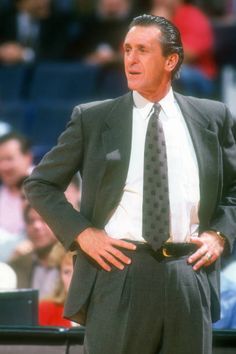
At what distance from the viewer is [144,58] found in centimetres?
315

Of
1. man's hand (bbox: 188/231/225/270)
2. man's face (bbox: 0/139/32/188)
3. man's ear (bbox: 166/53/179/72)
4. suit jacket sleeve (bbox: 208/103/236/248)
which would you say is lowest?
man's face (bbox: 0/139/32/188)

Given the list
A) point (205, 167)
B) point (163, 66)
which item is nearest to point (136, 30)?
point (163, 66)

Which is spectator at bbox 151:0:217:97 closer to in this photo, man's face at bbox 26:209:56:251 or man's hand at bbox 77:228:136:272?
man's face at bbox 26:209:56:251

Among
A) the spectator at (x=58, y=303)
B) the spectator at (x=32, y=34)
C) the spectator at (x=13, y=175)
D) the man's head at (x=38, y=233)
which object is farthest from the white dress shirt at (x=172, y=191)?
the spectator at (x=32, y=34)

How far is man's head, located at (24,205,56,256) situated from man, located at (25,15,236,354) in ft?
7.99

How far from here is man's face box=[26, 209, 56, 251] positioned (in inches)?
223

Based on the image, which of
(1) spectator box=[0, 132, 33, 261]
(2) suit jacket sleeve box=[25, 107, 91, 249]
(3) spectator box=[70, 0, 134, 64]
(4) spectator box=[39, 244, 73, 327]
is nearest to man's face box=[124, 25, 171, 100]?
(2) suit jacket sleeve box=[25, 107, 91, 249]

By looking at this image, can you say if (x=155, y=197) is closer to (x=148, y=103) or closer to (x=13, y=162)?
(x=148, y=103)

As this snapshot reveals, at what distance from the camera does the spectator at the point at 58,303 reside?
4789mm

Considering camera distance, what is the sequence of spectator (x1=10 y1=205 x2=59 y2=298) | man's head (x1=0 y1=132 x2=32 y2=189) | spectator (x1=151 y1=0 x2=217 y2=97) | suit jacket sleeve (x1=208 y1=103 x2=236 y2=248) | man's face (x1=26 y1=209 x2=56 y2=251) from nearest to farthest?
suit jacket sleeve (x1=208 y1=103 x2=236 y2=248), spectator (x1=10 y1=205 x2=59 y2=298), man's face (x1=26 y1=209 x2=56 y2=251), man's head (x1=0 y1=132 x2=32 y2=189), spectator (x1=151 y1=0 x2=217 y2=97)

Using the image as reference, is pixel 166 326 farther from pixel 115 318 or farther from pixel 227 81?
pixel 227 81

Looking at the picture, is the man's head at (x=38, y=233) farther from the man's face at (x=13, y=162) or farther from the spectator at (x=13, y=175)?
the man's face at (x=13, y=162)

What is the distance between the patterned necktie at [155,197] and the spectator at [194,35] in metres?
4.69

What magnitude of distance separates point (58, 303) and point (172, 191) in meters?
1.91
